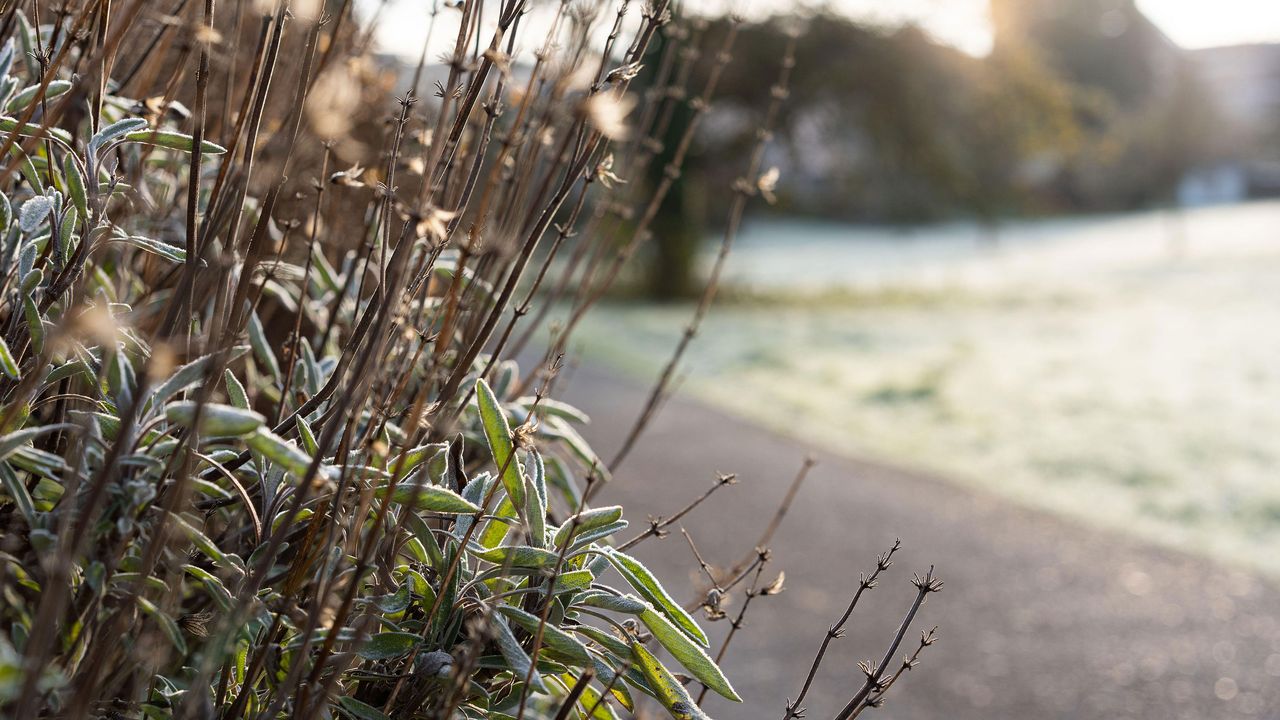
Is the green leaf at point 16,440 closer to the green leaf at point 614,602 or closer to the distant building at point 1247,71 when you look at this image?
the green leaf at point 614,602

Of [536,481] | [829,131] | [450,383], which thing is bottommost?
[536,481]

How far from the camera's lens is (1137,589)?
5160 mm

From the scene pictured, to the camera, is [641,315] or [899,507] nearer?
[899,507]

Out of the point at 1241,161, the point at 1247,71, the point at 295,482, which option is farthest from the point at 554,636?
the point at 1247,71

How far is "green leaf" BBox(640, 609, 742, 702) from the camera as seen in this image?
1.16 m

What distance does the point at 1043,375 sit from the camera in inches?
422

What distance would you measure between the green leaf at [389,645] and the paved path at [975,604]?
2.81 m

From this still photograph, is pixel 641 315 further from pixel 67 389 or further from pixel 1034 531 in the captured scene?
pixel 67 389

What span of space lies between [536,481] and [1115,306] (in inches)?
663

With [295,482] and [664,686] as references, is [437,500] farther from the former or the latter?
[664,686]

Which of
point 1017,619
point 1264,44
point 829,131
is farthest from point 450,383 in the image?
point 1264,44

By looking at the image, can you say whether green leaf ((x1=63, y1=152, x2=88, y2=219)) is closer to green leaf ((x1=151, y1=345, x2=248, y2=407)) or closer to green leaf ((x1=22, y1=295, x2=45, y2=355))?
green leaf ((x1=22, y1=295, x2=45, y2=355))

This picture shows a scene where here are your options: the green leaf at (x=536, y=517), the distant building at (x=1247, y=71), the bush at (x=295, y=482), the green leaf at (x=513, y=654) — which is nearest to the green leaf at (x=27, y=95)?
the bush at (x=295, y=482)

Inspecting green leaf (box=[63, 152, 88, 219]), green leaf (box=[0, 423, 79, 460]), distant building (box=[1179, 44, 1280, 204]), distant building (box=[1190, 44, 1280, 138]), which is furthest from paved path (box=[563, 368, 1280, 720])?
distant building (box=[1190, 44, 1280, 138])
